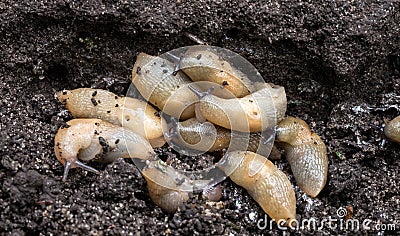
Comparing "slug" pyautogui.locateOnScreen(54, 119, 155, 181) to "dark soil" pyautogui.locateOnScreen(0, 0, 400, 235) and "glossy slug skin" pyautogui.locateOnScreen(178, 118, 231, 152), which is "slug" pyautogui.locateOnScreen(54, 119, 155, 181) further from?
"glossy slug skin" pyautogui.locateOnScreen(178, 118, 231, 152)

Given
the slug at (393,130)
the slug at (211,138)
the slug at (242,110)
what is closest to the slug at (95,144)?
the slug at (211,138)

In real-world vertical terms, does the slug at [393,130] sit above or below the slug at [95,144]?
above

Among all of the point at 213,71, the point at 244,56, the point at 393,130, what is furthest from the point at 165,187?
the point at 393,130

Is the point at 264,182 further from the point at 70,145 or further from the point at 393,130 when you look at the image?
the point at 70,145

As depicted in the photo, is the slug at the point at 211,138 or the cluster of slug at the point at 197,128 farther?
the slug at the point at 211,138

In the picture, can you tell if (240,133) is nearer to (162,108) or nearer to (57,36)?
(162,108)

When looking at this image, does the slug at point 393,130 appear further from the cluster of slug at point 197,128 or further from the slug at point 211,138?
the slug at point 211,138
